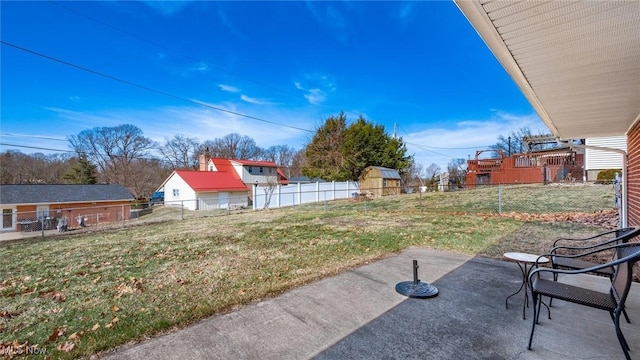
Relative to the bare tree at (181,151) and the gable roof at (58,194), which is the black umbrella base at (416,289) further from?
the bare tree at (181,151)

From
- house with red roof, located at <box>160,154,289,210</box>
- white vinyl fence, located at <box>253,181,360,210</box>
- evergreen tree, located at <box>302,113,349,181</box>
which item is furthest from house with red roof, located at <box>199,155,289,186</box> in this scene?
white vinyl fence, located at <box>253,181,360,210</box>

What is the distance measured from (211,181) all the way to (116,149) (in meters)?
18.1

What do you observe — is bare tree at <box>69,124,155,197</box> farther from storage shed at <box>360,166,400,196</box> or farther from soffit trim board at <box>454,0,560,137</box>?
soffit trim board at <box>454,0,560,137</box>

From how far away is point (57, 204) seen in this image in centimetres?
2066

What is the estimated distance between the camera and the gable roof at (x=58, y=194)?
19438 mm

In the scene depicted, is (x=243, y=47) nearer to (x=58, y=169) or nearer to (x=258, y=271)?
(x=258, y=271)

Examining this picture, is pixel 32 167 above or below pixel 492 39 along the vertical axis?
above

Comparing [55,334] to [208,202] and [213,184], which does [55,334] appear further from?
[213,184]

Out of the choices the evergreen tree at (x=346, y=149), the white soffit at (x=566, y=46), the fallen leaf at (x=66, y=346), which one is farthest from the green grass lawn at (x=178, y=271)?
the evergreen tree at (x=346, y=149)

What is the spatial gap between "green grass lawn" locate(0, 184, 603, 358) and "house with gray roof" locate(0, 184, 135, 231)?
558 inches

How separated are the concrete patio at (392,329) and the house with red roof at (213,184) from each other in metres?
17.3

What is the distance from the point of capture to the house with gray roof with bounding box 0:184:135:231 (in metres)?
18.2

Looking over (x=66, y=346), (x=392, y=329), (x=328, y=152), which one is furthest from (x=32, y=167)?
(x=392, y=329)

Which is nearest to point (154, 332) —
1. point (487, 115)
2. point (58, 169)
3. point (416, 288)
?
point (416, 288)
